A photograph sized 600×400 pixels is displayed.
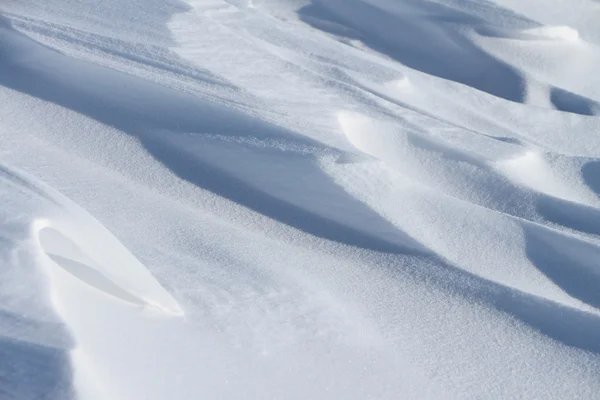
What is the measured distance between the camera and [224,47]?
1.94 meters

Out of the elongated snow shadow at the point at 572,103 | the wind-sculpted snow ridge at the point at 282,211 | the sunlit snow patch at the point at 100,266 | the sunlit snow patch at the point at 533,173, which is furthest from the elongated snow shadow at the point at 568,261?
the elongated snow shadow at the point at 572,103

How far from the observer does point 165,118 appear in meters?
1.67

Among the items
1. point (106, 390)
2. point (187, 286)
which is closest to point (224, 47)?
point (187, 286)

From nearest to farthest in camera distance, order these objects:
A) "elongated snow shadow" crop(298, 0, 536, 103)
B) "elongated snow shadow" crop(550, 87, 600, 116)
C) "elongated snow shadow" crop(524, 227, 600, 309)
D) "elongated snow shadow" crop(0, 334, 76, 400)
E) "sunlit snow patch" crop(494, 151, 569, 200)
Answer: "elongated snow shadow" crop(0, 334, 76, 400), "elongated snow shadow" crop(524, 227, 600, 309), "sunlit snow patch" crop(494, 151, 569, 200), "elongated snow shadow" crop(550, 87, 600, 116), "elongated snow shadow" crop(298, 0, 536, 103)

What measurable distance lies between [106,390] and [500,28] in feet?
5.80

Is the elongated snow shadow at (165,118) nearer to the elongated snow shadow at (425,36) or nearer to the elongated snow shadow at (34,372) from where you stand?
the elongated snow shadow at (34,372)

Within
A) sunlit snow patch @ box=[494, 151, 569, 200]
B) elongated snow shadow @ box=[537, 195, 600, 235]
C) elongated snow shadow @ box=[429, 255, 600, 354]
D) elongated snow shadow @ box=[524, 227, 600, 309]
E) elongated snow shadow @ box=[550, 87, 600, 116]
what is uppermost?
elongated snow shadow @ box=[550, 87, 600, 116]

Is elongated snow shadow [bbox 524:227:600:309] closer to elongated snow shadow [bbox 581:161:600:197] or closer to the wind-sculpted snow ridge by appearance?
the wind-sculpted snow ridge

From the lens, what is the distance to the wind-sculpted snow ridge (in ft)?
3.55

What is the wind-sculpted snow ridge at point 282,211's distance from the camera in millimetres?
1082

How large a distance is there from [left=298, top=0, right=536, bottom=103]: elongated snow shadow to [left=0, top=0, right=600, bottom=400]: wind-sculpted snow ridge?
0.05 ft

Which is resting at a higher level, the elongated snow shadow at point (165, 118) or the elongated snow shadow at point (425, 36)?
the elongated snow shadow at point (425, 36)

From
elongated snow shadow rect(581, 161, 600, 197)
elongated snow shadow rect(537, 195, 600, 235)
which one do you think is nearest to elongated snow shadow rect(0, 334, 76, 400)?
elongated snow shadow rect(537, 195, 600, 235)

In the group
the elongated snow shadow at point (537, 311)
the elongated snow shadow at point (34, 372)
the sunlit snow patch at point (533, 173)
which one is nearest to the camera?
the elongated snow shadow at point (34, 372)
